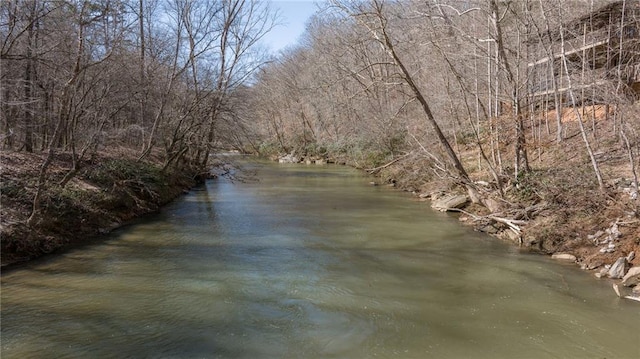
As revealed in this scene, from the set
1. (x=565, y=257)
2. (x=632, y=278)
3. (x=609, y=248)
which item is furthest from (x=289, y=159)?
(x=632, y=278)

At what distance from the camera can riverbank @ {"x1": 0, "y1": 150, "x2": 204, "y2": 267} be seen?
8672 mm

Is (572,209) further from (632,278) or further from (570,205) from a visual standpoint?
(632,278)

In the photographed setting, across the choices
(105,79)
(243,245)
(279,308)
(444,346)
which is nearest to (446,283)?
(444,346)

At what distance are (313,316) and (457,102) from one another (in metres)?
14.3

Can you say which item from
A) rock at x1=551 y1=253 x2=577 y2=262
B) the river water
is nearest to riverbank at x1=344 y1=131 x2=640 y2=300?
rock at x1=551 y1=253 x2=577 y2=262

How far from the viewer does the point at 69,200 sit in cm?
1041

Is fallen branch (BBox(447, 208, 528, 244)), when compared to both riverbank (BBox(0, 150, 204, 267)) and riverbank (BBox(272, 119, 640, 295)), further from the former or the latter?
riverbank (BBox(0, 150, 204, 267))

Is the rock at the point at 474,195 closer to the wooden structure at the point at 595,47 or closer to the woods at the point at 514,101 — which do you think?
the woods at the point at 514,101

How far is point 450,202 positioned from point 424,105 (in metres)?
3.69

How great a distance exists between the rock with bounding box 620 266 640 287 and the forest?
2.07 ft

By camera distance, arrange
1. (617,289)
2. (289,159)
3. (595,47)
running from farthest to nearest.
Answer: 1. (289,159)
2. (595,47)
3. (617,289)

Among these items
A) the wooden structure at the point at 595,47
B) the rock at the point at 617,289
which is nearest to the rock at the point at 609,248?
the rock at the point at 617,289

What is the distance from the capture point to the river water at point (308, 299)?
17.9 feet

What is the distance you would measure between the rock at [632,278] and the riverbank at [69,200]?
11164 millimetres
